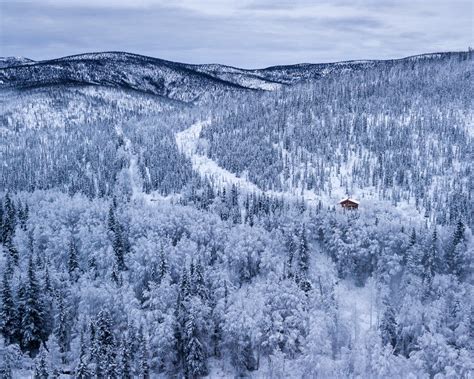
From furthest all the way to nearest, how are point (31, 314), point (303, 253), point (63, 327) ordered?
point (303, 253) → point (31, 314) → point (63, 327)

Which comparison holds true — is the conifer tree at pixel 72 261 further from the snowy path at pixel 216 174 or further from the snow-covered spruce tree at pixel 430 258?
the snow-covered spruce tree at pixel 430 258

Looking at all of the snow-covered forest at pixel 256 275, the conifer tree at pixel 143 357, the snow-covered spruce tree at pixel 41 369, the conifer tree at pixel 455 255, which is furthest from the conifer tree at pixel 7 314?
the conifer tree at pixel 455 255

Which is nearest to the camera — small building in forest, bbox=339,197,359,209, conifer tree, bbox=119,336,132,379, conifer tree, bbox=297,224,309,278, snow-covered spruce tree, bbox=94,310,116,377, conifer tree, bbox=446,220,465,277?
snow-covered spruce tree, bbox=94,310,116,377

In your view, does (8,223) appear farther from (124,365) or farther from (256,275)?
(124,365)

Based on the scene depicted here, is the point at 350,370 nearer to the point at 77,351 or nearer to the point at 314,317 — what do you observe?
the point at 314,317

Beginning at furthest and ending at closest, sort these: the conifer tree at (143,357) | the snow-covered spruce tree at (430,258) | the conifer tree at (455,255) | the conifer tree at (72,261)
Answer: the conifer tree at (455,255) → the snow-covered spruce tree at (430,258) → the conifer tree at (72,261) → the conifer tree at (143,357)

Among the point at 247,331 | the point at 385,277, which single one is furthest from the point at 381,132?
the point at 247,331

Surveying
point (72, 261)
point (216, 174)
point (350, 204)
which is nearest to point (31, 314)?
point (72, 261)

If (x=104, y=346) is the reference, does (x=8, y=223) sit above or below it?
above

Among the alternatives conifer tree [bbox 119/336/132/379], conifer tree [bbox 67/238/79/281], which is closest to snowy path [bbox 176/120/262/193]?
conifer tree [bbox 67/238/79/281]

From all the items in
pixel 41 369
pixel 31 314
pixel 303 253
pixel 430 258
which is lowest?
pixel 31 314

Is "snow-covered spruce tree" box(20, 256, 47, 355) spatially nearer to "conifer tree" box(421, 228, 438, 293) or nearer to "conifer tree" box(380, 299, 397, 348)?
"conifer tree" box(380, 299, 397, 348)

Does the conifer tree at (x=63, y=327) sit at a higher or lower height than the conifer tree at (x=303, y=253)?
lower
